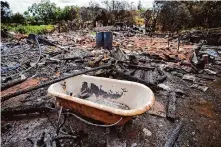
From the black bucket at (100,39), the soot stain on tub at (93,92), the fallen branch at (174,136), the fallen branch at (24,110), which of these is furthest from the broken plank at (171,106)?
the black bucket at (100,39)

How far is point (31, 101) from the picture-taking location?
4.65m

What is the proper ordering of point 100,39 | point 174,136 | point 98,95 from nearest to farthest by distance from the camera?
point 174,136 → point 98,95 → point 100,39

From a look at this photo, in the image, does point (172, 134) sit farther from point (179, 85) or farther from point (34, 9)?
point (34, 9)

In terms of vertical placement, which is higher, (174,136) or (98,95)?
(98,95)

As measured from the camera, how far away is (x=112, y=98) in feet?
13.9

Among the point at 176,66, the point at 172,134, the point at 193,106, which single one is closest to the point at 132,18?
the point at 176,66

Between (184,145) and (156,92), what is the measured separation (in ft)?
6.60

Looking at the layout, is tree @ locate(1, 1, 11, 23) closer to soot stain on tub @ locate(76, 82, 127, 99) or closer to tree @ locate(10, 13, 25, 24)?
tree @ locate(10, 13, 25, 24)

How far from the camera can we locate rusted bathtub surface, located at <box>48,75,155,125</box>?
311cm

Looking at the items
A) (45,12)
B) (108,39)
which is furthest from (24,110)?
(45,12)

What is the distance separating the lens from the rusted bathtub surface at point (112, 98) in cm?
311

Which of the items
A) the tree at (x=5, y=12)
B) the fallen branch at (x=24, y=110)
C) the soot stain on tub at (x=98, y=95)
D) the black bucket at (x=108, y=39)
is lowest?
the fallen branch at (x=24, y=110)

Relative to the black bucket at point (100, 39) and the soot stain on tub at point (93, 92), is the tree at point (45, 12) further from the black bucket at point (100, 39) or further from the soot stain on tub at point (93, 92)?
the soot stain on tub at point (93, 92)

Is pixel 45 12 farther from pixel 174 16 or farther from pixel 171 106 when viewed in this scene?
pixel 171 106
